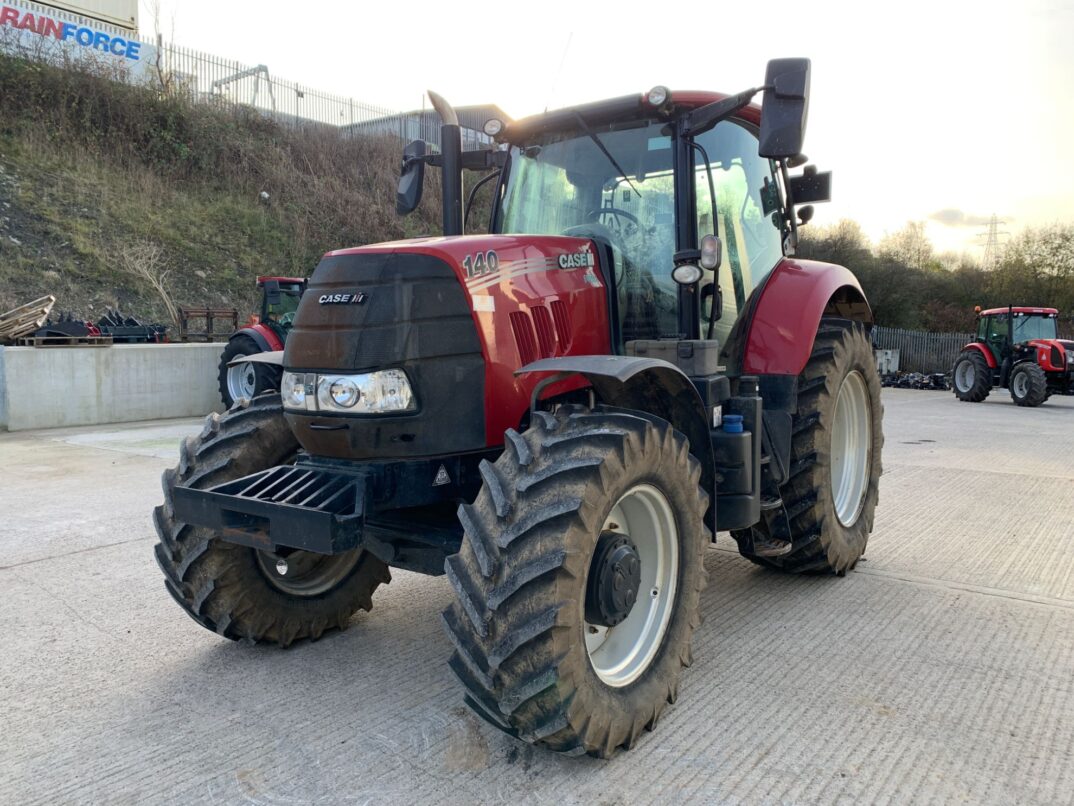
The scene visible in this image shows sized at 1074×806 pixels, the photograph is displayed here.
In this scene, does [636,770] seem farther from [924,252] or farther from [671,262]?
[924,252]

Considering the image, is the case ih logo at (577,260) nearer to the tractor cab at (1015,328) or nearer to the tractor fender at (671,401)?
the tractor fender at (671,401)

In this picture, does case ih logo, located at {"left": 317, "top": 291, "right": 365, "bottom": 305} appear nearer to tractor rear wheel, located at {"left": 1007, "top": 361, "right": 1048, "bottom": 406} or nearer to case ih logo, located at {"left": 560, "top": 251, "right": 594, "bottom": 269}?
case ih logo, located at {"left": 560, "top": 251, "right": 594, "bottom": 269}

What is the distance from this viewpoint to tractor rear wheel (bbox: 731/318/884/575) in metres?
4.05

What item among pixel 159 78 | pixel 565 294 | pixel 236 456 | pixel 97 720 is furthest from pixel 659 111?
pixel 159 78

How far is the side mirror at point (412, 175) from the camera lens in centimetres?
396

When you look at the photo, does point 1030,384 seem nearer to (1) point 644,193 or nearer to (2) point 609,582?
(1) point 644,193

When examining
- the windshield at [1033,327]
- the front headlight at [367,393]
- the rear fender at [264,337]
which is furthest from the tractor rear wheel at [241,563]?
the windshield at [1033,327]

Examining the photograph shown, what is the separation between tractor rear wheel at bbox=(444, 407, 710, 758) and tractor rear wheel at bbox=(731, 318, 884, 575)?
1450 millimetres

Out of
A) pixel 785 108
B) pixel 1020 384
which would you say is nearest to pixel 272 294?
pixel 785 108

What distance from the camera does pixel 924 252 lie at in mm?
35406

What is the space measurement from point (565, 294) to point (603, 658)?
1.38 meters

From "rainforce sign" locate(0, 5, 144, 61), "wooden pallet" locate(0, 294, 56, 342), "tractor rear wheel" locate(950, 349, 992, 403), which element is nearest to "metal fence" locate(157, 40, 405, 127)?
"rainforce sign" locate(0, 5, 144, 61)

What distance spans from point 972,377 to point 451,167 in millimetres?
16584

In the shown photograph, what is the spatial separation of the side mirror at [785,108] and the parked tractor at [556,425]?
0.01 m
